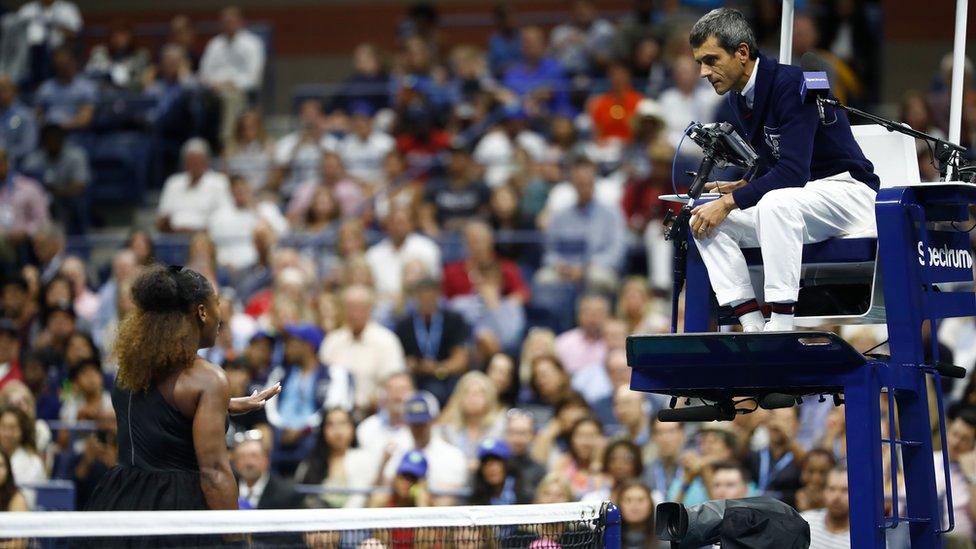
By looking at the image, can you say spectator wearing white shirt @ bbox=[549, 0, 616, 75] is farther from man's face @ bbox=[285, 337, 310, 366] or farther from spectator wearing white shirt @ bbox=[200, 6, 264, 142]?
man's face @ bbox=[285, 337, 310, 366]

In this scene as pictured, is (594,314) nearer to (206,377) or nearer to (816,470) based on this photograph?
(816,470)

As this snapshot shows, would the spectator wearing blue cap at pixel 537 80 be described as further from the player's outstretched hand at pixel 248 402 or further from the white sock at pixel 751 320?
the player's outstretched hand at pixel 248 402

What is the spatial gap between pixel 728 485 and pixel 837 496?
667 mm

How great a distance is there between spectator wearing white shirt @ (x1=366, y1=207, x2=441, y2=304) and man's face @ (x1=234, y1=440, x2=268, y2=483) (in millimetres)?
3729

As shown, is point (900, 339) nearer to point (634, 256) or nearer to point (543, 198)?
point (634, 256)

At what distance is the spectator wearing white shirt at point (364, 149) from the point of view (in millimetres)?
16078

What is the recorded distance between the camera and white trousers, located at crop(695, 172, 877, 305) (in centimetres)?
612

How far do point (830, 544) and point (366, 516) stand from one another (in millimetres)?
4128

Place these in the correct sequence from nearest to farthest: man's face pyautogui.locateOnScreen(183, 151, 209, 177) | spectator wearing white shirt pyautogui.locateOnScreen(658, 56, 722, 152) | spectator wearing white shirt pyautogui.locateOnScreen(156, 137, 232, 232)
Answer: spectator wearing white shirt pyautogui.locateOnScreen(658, 56, 722, 152), spectator wearing white shirt pyautogui.locateOnScreen(156, 137, 232, 232), man's face pyautogui.locateOnScreen(183, 151, 209, 177)

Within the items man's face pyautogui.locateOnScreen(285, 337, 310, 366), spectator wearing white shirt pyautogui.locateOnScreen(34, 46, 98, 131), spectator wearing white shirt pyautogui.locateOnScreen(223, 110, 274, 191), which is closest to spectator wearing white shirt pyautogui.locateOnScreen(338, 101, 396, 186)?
spectator wearing white shirt pyautogui.locateOnScreen(223, 110, 274, 191)

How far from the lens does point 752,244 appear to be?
6445mm

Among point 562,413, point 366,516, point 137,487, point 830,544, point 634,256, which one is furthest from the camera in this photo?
point 634,256

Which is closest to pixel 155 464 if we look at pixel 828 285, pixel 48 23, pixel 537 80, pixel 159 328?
pixel 159 328

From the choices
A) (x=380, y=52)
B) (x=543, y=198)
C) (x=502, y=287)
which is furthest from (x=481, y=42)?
(x=502, y=287)
